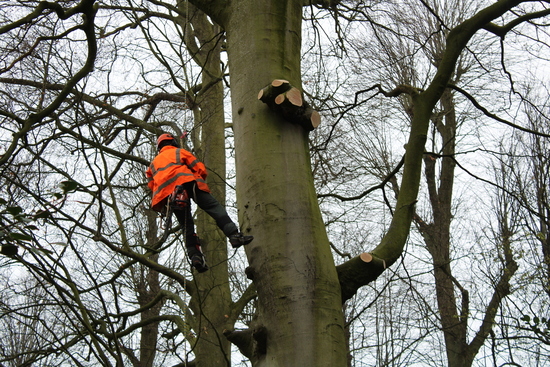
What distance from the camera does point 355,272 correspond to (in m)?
3.05

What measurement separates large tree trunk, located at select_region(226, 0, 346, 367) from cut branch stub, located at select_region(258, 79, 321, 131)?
0.06 metres

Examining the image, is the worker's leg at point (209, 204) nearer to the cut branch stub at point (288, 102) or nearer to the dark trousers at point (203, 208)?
the dark trousers at point (203, 208)

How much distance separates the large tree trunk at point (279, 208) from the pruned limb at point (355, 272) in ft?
0.31

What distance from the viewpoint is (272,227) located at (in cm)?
298

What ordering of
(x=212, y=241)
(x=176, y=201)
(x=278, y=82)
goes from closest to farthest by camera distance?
1. (x=278, y=82)
2. (x=176, y=201)
3. (x=212, y=241)

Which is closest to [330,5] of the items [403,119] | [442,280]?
[403,119]

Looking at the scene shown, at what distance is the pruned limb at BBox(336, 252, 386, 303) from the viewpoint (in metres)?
3.04

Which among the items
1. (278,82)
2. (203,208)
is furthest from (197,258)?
(278,82)

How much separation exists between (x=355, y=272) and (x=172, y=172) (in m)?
1.73

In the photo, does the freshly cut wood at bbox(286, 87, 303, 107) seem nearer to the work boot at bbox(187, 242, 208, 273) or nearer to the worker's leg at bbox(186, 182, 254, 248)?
the worker's leg at bbox(186, 182, 254, 248)

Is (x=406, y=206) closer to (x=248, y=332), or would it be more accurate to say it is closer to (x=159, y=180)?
(x=248, y=332)

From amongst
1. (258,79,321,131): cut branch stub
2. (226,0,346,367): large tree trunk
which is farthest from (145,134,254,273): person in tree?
(258,79,321,131): cut branch stub

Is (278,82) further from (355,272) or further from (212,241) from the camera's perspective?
(212,241)

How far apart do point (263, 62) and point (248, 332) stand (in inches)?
62.1
